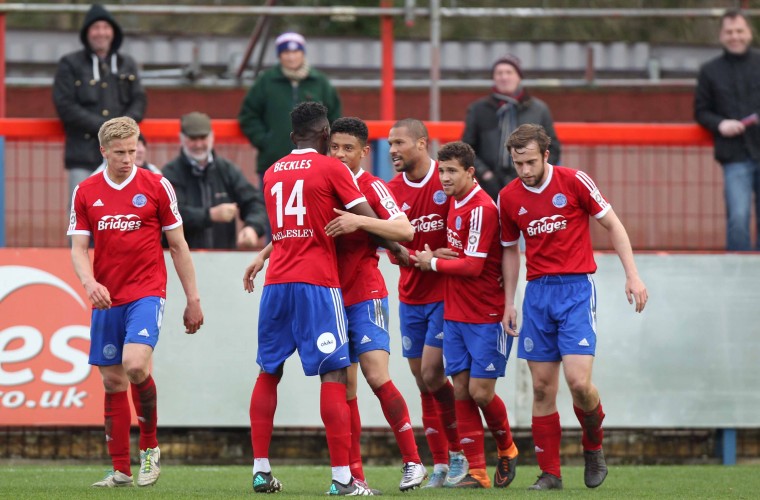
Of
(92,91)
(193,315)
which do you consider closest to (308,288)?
(193,315)

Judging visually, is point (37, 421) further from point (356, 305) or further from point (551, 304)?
point (551, 304)

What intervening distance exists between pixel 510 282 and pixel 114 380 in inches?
103

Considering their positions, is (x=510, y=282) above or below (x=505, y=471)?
above

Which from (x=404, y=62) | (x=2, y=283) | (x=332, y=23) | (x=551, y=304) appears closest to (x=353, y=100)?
(x=404, y=62)

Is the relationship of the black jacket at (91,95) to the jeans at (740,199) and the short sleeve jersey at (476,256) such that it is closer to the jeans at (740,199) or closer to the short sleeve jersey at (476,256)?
the short sleeve jersey at (476,256)

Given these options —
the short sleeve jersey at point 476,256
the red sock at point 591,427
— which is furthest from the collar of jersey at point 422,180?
the red sock at point 591,427

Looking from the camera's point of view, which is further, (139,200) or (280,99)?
(280,99)

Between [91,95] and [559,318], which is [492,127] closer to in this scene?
[559,318]

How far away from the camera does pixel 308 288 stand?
24.3 feet

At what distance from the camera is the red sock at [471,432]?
8578 mm

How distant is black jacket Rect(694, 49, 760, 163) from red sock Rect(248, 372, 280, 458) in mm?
5555

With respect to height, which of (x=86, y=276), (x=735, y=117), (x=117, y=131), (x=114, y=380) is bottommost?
(x=114, y=380)

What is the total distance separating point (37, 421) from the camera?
10.5 meters

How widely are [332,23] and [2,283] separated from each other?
12.6 m
